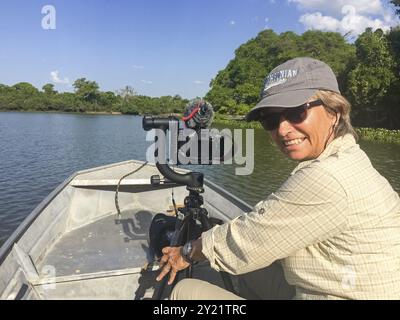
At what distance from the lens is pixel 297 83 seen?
155 cm

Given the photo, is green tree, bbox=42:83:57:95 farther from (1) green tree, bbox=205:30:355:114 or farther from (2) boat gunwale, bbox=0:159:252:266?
(2) boat gunwale, bbox=0:159:252:266

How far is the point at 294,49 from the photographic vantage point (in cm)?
6600

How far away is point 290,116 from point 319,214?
0.49 m

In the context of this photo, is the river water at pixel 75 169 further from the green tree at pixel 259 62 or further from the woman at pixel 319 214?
the green tree at pixel 259 62

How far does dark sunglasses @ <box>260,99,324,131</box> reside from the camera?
5.18 ft

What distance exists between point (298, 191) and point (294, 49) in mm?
70146

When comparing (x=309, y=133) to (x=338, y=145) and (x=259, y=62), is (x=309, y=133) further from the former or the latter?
(x=259, y=62)

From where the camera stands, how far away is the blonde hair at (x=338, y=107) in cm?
158

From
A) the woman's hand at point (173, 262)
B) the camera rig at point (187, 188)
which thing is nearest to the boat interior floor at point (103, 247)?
the camera rig at point (187, 188)

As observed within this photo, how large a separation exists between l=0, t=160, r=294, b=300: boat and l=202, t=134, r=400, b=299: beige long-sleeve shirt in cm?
76

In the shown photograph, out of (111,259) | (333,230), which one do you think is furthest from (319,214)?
(111,259)

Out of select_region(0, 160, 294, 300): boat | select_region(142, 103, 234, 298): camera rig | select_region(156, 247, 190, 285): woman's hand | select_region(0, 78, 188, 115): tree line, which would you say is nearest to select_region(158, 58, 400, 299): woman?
select_region(156, 247, 190, 285): woman's hand
